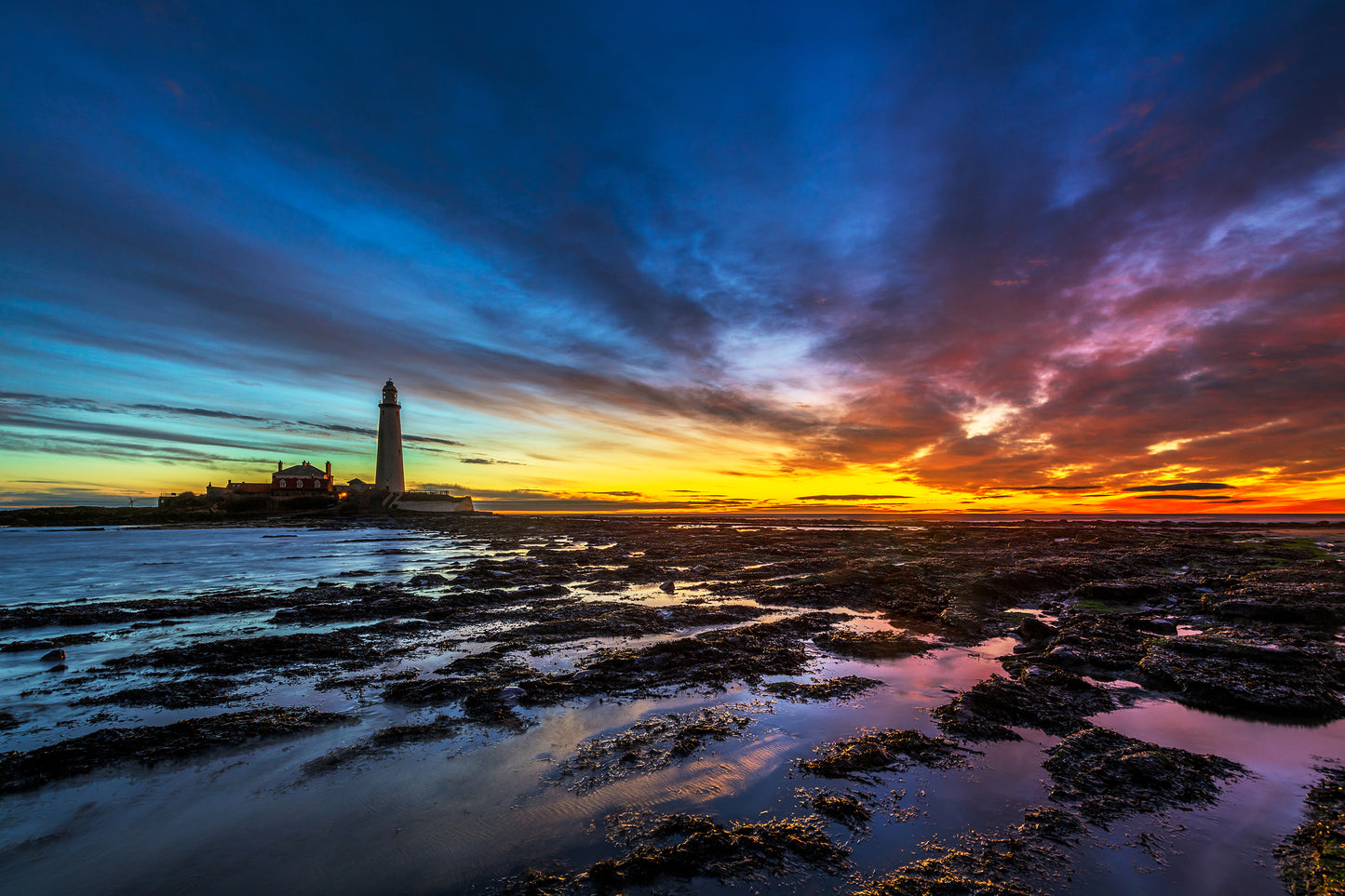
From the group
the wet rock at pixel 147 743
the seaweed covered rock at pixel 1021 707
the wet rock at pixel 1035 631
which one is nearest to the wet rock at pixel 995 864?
the seaweed covered rock at pixel 1021 707

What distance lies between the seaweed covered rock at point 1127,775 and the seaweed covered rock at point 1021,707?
51cm

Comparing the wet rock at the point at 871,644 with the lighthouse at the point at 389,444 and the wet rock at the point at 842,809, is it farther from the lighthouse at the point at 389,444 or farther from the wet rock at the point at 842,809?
the lighthouse at the point at 389,444

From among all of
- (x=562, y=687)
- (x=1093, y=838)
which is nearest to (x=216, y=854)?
(x=562, y=687)

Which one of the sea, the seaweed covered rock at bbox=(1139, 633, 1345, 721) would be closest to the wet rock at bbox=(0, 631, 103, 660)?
the sea

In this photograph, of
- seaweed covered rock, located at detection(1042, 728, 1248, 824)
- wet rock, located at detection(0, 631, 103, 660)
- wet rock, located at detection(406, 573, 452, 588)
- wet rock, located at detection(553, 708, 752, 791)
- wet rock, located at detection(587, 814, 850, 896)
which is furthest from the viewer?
wet rock, located at detection(406, 573, 452, 588)

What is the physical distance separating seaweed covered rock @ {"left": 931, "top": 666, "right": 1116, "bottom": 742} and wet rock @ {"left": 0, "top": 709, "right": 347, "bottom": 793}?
7.30m

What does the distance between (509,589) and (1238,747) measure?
45.4ft

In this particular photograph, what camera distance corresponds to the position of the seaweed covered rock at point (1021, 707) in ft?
18.3

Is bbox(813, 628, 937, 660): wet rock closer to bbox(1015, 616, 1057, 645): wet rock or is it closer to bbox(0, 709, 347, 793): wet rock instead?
bbox(1015, 616, 1057, 645): wet rock

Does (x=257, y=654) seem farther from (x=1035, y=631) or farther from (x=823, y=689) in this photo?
(x=1035, y=631)

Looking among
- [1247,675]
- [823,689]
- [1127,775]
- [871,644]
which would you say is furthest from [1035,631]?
[1127,775]

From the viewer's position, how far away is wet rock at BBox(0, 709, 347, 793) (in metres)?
4.70

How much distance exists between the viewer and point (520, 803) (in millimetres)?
4176

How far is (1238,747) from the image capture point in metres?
5.18
